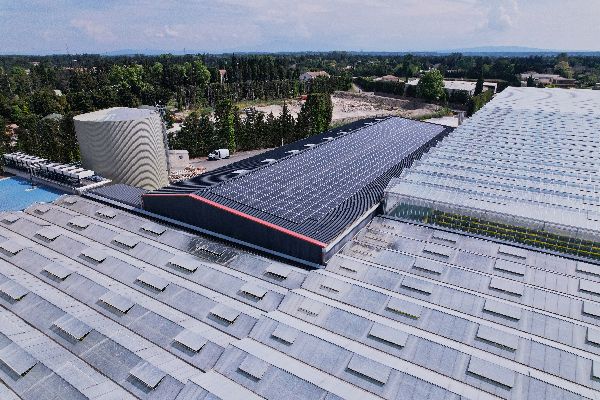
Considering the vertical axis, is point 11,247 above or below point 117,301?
above

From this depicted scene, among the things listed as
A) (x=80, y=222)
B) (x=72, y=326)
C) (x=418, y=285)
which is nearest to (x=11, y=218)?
(x=80, y=222)

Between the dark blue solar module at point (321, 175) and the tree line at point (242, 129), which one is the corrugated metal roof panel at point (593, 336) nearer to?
the dark blue solar module at point (321, 175)

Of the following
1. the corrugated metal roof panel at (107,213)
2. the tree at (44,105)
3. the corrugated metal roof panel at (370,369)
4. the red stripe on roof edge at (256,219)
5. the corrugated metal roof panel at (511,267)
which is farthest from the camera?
the tree at (44,105)

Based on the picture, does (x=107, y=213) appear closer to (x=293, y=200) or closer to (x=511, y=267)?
(x=293, y=200)

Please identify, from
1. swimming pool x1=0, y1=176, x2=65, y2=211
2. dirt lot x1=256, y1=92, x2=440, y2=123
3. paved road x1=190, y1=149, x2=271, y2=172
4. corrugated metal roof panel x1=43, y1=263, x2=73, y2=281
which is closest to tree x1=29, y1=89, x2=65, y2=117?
paved road x1=190, y1=149, x2=271, y2=172

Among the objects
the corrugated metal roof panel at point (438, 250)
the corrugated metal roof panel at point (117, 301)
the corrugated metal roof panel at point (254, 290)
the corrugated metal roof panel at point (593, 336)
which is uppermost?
the corrugated metal roof panel at point (438, 250)

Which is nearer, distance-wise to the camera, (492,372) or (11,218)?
(492,372)

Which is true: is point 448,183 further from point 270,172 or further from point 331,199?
point 270,172

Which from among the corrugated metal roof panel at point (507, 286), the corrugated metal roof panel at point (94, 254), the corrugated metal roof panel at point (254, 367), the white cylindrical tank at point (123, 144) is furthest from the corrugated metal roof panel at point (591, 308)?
the white cylindrical tank at point (123, 144)
